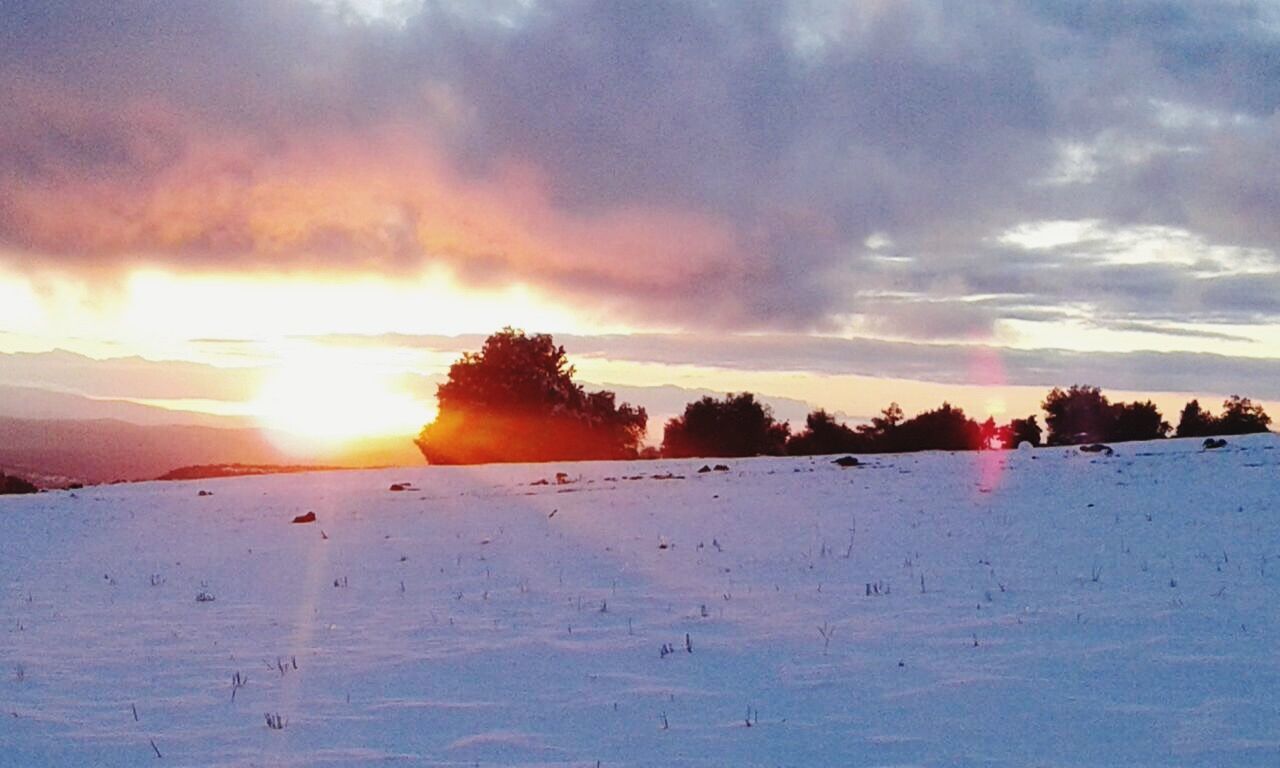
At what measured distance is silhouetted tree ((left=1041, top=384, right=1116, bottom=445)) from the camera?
71.5 metres

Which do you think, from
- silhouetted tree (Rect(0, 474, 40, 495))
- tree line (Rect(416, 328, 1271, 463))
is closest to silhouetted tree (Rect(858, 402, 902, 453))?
tree line (Rect(416, 328, 1271, 463))

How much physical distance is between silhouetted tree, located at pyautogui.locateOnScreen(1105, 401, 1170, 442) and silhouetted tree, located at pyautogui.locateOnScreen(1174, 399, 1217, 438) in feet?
3.97

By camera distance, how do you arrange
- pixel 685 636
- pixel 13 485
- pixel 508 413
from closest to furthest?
1. pixel 685 636
2. pixel 13 485
3. pixel 508 413

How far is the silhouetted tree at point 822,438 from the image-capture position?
217 ft

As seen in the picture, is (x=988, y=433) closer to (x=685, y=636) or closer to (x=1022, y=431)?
(x=1022, y=431)

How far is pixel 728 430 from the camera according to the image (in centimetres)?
6906

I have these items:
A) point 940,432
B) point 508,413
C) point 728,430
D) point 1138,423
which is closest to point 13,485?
point 508,413

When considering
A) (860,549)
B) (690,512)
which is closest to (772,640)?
(860,549)

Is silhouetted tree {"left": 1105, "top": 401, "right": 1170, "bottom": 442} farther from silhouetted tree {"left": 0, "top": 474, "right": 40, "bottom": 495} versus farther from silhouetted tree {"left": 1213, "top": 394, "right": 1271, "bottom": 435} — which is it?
silhouetted tree {"left": 0, "top": 474, "right": 40, "bottom": 495}

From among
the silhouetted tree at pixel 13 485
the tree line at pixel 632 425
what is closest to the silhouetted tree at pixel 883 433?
the tree line at pixel 632 425

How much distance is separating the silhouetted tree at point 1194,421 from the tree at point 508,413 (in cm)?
3340

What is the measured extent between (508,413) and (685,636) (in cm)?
5431

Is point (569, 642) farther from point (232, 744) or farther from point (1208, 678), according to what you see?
point (1208, 678)

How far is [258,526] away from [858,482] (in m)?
13.8
